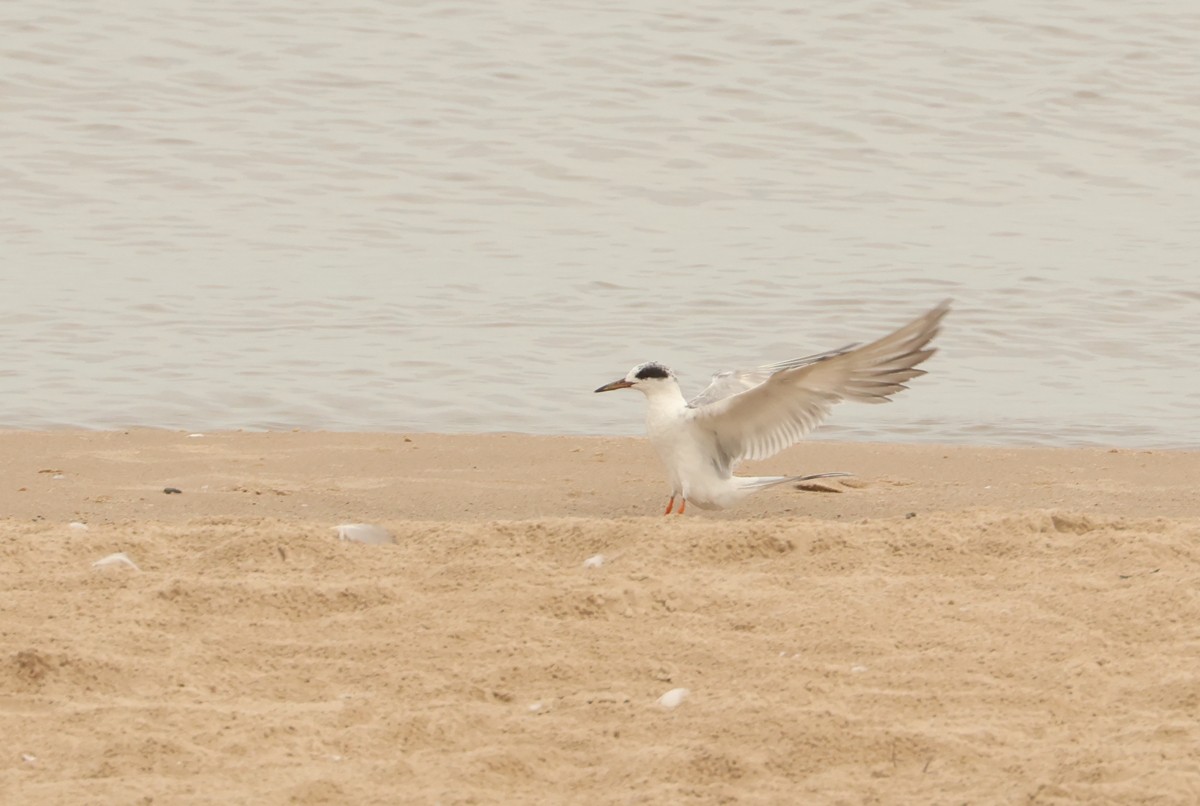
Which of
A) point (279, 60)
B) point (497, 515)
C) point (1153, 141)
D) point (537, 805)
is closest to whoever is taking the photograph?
point (537, 805)

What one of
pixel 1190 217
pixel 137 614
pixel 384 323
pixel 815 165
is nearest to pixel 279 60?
pixel 815 165

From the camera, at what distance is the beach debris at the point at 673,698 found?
12.1 feet

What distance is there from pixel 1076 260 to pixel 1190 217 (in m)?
1.66

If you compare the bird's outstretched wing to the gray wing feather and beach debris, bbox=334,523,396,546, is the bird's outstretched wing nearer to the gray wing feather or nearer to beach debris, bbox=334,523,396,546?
the gray wing feather

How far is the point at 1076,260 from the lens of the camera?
10680 mm

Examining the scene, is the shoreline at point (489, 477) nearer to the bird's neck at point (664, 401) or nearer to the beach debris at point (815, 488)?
the beach debris at point (815, 488)

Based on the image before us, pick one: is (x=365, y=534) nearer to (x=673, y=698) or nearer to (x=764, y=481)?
(x=764, y=481)

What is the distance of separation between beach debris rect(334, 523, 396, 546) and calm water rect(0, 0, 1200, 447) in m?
2.52

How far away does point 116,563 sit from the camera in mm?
4707

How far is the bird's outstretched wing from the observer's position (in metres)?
5.42

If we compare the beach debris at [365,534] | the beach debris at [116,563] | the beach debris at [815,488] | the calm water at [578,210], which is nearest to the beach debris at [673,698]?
the beach debris at [365,534]

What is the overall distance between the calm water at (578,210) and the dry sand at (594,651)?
220 centimetres

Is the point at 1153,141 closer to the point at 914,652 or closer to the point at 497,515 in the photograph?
the point at 497,515

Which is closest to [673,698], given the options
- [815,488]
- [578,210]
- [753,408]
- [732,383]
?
[753,408]
